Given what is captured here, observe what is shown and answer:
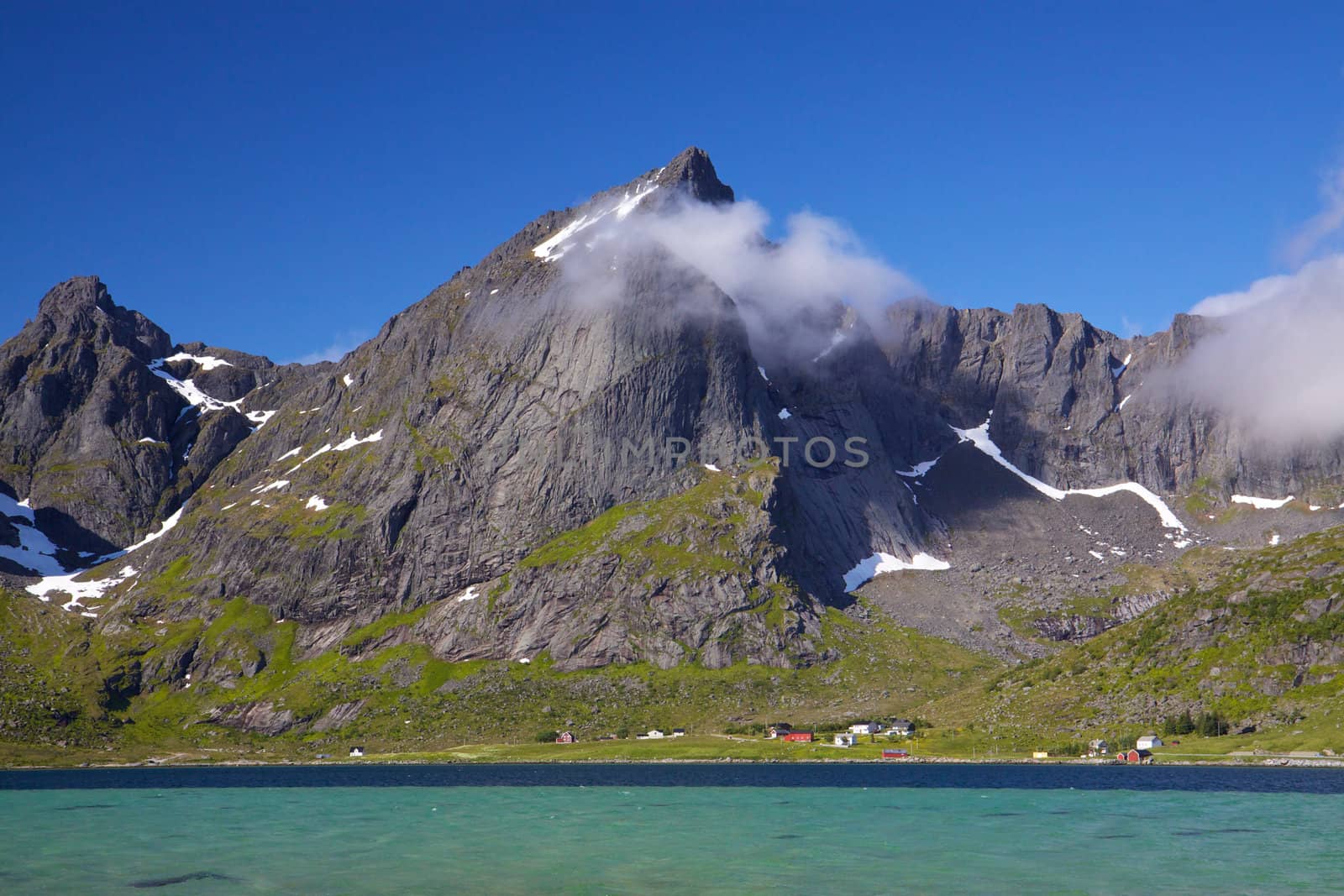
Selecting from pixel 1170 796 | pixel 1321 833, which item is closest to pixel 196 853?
pixel 1321 833

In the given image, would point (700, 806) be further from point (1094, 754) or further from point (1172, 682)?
point (1172, 682)

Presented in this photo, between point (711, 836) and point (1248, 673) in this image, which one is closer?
point (711, 836)

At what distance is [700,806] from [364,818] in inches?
1272

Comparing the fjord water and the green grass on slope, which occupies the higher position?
the green grass on slope

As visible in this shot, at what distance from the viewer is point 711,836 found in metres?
86.6

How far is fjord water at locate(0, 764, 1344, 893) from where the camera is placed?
65250mm

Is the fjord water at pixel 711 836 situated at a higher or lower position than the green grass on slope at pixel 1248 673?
lower

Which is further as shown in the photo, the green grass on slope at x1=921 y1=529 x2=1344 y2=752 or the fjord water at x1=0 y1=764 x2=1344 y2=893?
the green grass on slope at x1=921 y1=529 x2=1344 y2=752

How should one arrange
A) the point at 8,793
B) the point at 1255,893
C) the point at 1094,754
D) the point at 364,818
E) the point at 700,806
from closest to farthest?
the point at 1255,893
the point at 364,818
the point at 700,806
the point at 8,793
the point at 1094,754

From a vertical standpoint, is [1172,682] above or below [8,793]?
above

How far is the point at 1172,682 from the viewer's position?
18700 cm

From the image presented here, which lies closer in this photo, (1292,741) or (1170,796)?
(1170,796)

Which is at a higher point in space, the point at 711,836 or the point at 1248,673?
the point at 1248,673

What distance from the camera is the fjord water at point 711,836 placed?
214 feet
